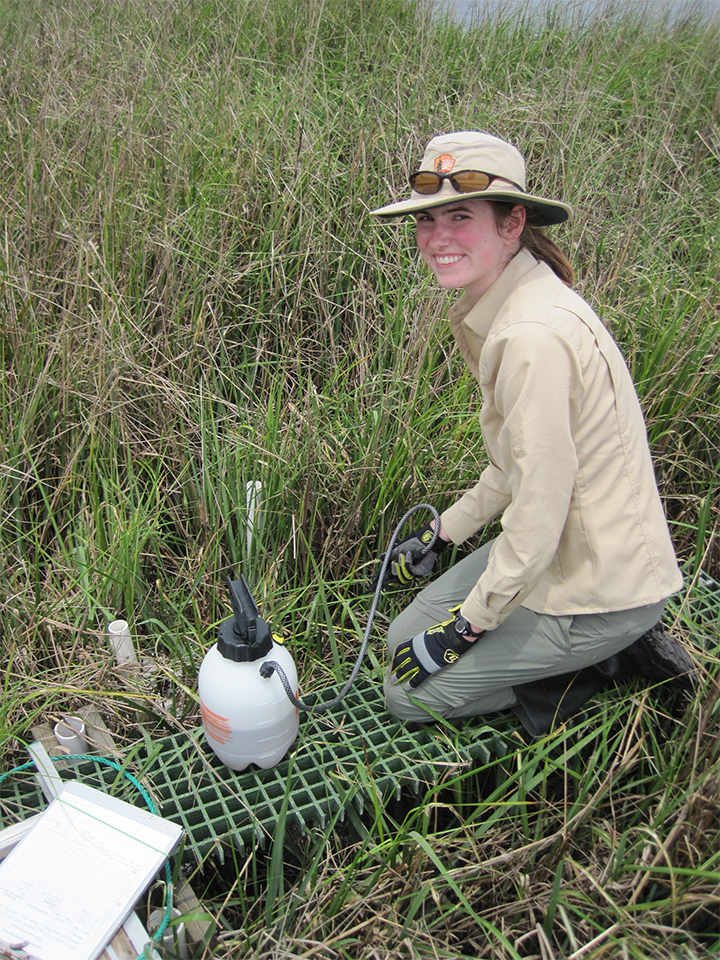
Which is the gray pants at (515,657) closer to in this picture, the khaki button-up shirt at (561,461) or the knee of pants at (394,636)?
the khaki button-up shirt at (561,461)

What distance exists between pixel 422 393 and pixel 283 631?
976 millimetres

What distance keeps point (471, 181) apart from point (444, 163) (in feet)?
0.26

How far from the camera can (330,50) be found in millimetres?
4266

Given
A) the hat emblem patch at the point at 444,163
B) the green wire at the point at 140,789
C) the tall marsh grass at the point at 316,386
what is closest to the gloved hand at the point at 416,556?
the tall marsh grass at the point at 316,386

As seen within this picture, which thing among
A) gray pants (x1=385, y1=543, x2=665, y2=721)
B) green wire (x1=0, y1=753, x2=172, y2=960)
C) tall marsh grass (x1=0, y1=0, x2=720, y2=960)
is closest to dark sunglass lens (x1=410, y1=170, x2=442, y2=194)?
tall marsh grass (x1=0, y1=0, x2=720, y2=960)

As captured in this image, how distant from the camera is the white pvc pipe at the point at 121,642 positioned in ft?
6.52

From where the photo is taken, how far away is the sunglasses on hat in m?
1.66

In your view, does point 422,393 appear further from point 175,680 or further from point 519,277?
point 175,680

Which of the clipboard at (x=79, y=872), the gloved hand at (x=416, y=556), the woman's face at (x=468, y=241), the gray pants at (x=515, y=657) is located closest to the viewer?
the clipboard at (x=79, y=872)

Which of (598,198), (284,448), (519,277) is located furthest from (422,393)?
(598,198)

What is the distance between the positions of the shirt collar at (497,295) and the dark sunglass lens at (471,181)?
8.3 inches

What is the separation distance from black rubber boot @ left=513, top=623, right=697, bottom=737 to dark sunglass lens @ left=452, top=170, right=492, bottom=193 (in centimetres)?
117

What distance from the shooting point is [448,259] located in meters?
1.81

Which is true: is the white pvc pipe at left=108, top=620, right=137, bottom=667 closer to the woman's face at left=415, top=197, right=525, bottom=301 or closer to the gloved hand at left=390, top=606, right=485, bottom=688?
the gloved hand at left=390, top=606, right=485, bottom=688
